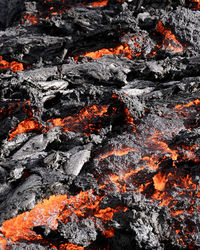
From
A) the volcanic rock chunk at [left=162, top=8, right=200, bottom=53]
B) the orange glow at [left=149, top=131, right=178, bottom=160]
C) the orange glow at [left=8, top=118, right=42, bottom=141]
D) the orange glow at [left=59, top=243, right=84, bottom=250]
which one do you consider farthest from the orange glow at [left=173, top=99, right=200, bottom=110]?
the orange glow at [left=59, top=243, right=84, bottom=250]

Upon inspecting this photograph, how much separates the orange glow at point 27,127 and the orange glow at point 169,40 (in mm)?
4126

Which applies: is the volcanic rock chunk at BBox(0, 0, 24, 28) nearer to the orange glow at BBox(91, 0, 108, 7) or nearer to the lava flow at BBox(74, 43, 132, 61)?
the orange glow at BBox(91, 0, 108, 7)

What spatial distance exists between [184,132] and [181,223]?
5.62 feet

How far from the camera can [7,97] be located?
653 centimetres

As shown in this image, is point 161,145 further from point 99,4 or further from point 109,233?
point 99,4

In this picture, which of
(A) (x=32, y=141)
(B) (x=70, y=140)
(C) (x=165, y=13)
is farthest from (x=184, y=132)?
(C) (x=165, y=13)

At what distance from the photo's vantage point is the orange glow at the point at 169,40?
293 inches

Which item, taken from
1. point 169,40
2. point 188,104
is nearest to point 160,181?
point 188,104

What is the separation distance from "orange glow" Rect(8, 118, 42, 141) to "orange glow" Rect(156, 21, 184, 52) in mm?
4126

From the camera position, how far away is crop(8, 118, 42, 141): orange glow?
5859mm

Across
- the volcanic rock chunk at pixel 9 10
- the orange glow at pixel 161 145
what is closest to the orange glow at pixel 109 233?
the orange glow at pixel 161 145

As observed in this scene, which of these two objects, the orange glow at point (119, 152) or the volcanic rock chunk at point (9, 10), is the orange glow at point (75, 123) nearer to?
the orange glow at point (119, 152)

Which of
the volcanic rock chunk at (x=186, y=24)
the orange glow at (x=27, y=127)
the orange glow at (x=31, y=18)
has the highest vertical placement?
the volcanic rock chunk at (x=186, y=24)

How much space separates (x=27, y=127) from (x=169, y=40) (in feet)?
14.8
